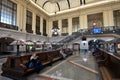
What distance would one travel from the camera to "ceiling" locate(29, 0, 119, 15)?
21581mm

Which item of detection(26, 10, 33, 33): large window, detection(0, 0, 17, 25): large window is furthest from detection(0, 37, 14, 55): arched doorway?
detection(26, 10, 33, 33): large window

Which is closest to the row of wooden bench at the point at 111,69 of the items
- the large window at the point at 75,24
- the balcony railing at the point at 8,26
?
the balcony railing at the point at 8,26

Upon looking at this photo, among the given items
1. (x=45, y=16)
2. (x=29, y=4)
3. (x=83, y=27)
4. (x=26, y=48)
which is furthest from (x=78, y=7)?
(x=26, y=48)

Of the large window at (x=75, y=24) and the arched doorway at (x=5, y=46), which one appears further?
the large window at (x=75, y=24)

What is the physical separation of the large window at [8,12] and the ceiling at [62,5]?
622 cm

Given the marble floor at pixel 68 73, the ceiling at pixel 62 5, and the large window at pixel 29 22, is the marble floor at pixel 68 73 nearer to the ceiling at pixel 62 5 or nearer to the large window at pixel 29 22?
the large window at pixel 29 22

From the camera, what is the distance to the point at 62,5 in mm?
24703

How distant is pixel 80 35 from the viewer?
19.9m

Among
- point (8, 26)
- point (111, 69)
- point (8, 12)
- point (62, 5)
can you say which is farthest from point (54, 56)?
point (62, 5)

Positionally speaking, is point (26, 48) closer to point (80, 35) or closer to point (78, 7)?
point (80, 35)

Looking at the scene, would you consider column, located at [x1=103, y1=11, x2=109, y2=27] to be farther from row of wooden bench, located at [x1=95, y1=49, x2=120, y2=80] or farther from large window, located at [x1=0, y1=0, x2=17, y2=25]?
large window, located at [x1=0, y1=0, x2=17, y2=25]

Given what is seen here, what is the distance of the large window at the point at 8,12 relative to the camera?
13.5 metres

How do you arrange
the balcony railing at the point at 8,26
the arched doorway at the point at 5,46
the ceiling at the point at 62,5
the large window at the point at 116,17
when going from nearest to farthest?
1. the balcony railing at the point at 8,26
2. the arched doorway at the point at 5,46
3. the large window at the point at 116,17
4. the ceiling at the point at 62,5

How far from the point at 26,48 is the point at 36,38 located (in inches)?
154
